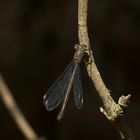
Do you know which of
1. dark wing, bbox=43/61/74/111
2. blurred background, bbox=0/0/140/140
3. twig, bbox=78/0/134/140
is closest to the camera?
twig, bbox=78/0/134/140

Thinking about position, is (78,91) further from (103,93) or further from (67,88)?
(103,93)

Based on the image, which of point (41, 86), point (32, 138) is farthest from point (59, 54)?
point (32, 138)

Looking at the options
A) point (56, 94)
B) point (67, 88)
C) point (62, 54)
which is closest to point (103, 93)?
point (67, 88)

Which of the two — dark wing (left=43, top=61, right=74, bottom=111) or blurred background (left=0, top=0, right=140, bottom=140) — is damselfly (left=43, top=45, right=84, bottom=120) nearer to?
dark wing (left=43, top=61, right=74, bottom=111)

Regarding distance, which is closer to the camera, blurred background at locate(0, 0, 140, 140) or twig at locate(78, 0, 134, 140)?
twig at locate(78, 0, 134, 140)

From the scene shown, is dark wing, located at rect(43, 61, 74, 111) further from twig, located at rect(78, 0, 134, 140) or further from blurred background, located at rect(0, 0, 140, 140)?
blurred background, located at rect(0, 0, 140, 140)

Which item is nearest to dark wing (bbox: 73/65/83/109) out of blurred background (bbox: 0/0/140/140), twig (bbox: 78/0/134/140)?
twig (bbox: 78/0/134/140)

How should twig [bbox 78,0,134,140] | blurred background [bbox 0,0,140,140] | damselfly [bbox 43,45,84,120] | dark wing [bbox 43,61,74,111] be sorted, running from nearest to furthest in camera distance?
twig [bbox 78,0,134,140]
damselfly [bbox 43,45,84,120]
dark wing [bbox 43,61,74,111]
blurred background [bbox 0,0,140,140]

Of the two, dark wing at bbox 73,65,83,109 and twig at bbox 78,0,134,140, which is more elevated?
twig at bbox 78,0,134,140

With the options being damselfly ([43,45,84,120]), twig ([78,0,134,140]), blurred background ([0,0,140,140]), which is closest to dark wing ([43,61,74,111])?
damselfly ([43,45,84,120])
